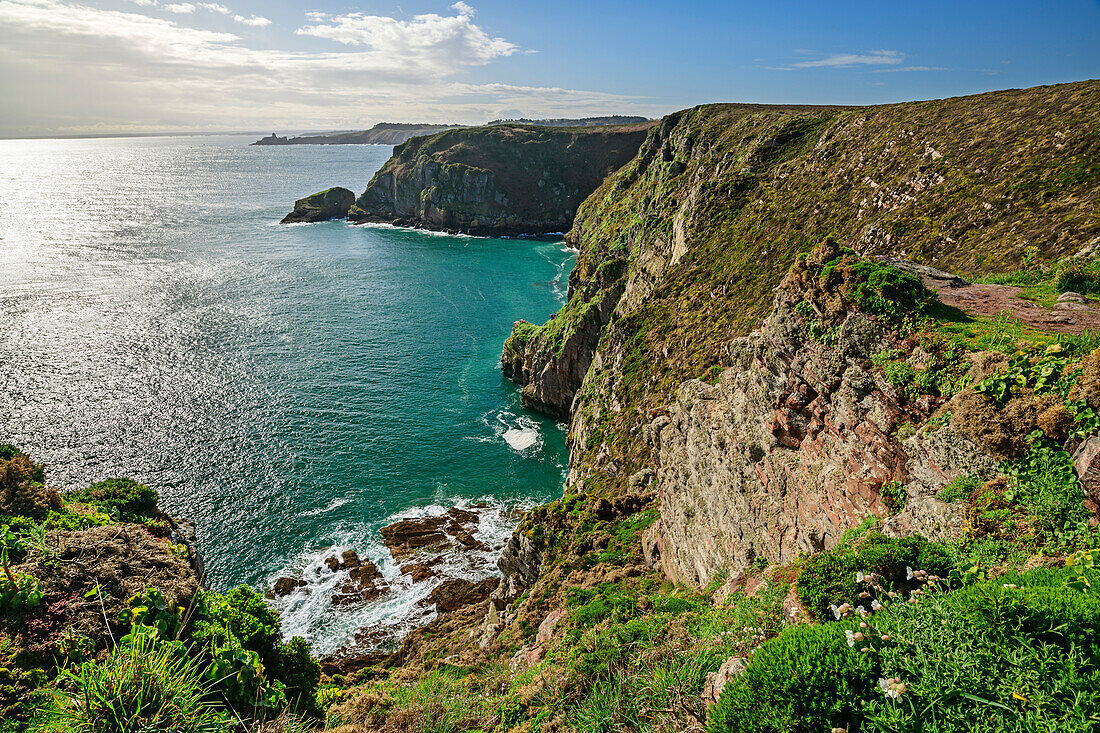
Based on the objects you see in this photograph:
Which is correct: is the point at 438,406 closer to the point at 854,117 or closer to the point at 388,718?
the point at 388,718

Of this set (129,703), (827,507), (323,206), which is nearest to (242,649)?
(129,703)

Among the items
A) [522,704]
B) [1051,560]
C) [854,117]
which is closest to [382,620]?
[522,704]

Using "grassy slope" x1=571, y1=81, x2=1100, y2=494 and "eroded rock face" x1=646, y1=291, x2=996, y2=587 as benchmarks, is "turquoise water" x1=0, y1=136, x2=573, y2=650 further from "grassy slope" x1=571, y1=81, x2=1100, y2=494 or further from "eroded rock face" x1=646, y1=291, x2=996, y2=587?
"eroded rock face" x1=646, y1=291, x2=996, y2=587

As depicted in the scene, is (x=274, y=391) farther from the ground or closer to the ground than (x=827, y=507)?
closer to the ground

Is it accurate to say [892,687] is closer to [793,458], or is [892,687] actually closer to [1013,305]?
[793,458]

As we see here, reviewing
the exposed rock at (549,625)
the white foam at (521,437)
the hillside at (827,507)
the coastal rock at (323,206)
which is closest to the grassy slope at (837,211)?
the hillside at (827,507)

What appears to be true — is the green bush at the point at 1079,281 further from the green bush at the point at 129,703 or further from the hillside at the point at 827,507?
the green bush at the point at 129,703
